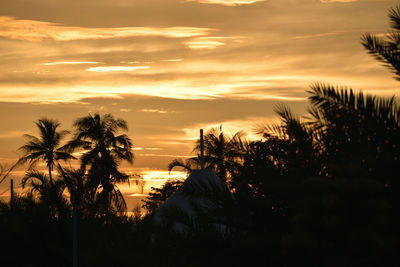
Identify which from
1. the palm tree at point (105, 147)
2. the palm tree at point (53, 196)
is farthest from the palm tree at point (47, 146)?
the palm tree at point (53, 196)

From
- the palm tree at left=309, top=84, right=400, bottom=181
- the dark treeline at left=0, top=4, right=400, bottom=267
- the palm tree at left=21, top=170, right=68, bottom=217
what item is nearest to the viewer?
the dark treeline at left=0, top=4, right=400, bottom=267

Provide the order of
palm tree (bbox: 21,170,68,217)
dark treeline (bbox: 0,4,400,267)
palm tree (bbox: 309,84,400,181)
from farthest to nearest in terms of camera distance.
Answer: palm tree (bbox: 21,170,68,217), palm tree (bbox: 309,84,400,181), dark treeline (bbox: 0,4,400,267)

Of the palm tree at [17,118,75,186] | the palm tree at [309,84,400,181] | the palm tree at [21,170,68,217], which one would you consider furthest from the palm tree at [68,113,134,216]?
the palm tree at [309,84,400,181]

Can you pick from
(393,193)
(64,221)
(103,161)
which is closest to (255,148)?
(393,193)

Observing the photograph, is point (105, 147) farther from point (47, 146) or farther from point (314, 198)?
point (314, 198)

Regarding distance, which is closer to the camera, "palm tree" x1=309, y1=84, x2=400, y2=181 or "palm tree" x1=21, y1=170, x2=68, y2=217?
"palm tree" x1=309, y1=84, x2=400, y2=181

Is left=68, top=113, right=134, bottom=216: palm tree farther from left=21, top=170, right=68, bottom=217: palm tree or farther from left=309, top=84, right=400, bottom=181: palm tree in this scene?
left=309, top=84, right=400, bottom=181: palm tree

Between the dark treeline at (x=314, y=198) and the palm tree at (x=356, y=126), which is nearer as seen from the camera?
the dark treeline at (x=314, y=198)

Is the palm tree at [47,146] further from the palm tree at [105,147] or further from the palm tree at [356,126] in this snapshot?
the palm tree at [356,126]

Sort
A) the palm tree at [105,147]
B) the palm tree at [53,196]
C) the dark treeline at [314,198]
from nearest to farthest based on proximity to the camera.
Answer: the dark treeline at [314,198] → the palm tree at [53,196] → the palm tree at [105,147]

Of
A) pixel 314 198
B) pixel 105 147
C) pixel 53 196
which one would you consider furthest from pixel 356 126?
pixel 105 147

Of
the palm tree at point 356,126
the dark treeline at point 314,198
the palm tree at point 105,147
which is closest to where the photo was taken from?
the dark treeline at point 314,198

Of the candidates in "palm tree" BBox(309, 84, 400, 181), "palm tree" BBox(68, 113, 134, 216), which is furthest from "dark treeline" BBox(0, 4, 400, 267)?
"palm tree" BBox(68, 113, 134, 216)

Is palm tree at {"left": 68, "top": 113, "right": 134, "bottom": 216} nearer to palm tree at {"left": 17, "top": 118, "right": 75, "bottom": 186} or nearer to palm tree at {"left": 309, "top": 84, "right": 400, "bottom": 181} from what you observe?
palm tree at {"left": 17, "top": 118, "right": 75, "bottom": 186}
